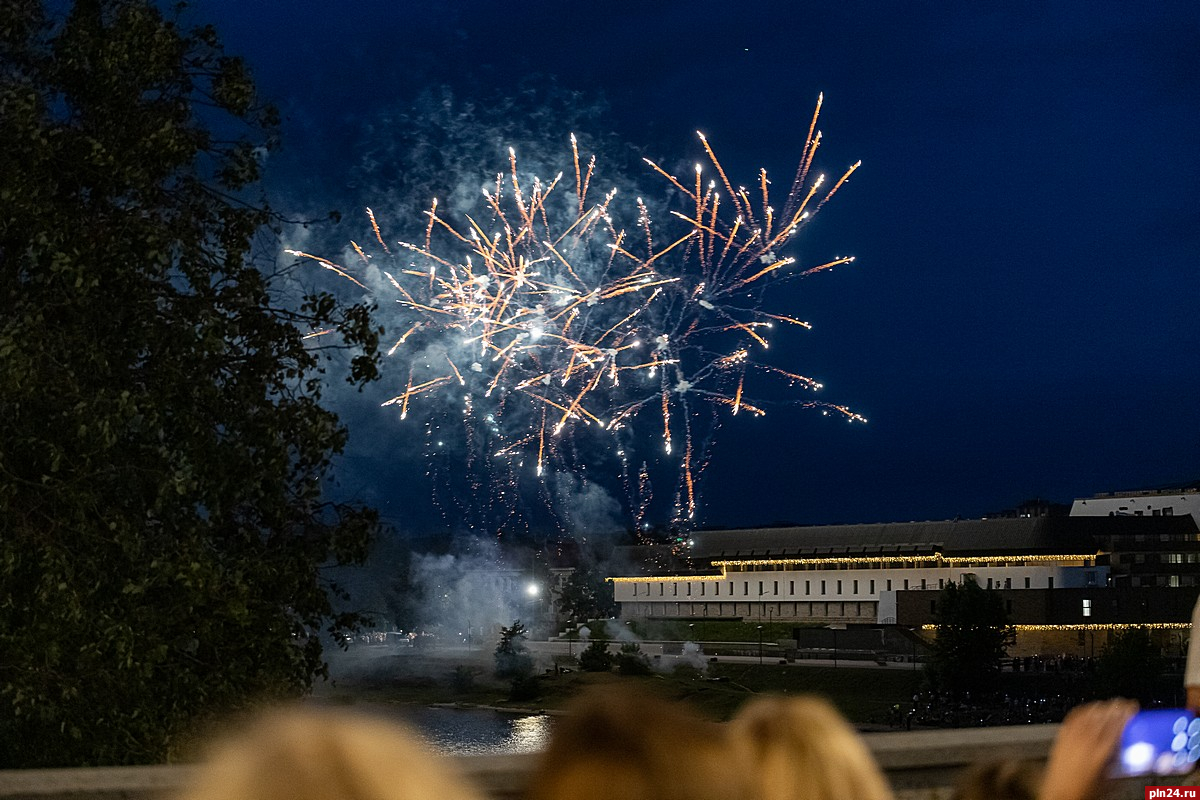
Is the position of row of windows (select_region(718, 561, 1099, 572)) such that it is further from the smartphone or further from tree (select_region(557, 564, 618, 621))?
the smartphone

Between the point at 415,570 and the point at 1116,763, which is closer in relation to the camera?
the point at 1116,763

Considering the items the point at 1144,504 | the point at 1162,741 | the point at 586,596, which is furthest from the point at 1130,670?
the point at 1162,741

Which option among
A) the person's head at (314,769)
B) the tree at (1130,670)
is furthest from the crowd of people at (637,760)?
the tree at (1130,670)

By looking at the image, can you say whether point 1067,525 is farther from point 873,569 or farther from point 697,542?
point 697,542

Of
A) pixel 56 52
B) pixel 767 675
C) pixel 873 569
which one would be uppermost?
pixel 56 52

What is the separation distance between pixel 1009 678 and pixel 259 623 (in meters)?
62.6

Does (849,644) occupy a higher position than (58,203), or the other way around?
(58,203)

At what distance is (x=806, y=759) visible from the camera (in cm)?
190

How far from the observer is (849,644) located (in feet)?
243

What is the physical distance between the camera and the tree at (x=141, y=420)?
9.29 meters

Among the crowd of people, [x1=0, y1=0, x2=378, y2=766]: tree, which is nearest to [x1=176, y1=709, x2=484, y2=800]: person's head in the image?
the crowd of people

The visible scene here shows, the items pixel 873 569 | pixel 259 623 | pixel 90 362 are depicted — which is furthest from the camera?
pixel 873 569

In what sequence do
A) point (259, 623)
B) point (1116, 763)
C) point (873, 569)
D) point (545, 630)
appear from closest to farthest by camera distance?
point (1116, 763) → point (259, 623) → point (873, 569) → point (545, 630)

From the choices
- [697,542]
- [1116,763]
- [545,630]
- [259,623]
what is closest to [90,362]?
[259,623]
